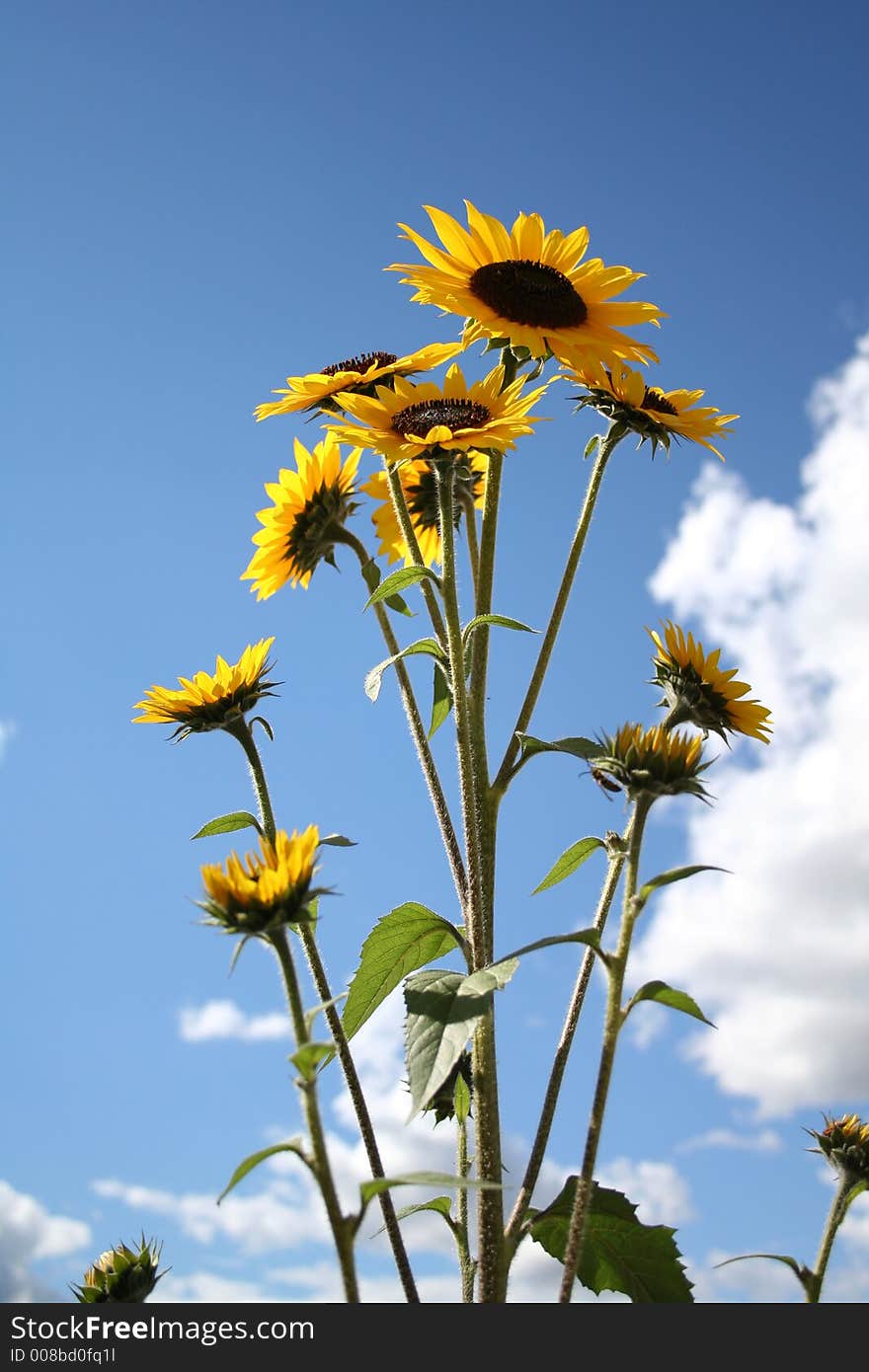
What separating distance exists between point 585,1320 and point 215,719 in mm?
1440

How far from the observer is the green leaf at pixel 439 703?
10.0 ft

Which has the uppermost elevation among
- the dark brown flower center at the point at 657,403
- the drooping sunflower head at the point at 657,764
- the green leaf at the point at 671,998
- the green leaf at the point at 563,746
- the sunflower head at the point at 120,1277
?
the dark brown flower center at the point at 657,403

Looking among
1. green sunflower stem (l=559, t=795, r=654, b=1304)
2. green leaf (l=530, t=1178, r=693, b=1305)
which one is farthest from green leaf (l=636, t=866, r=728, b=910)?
green leaf (l=530, t=1178, r=693, b=1305)

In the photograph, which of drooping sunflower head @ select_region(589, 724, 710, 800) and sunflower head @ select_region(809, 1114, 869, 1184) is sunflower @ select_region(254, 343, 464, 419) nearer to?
drooping sunflower head @ select_region(589, 724, 710, 800)

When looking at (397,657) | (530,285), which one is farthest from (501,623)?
(530,285)

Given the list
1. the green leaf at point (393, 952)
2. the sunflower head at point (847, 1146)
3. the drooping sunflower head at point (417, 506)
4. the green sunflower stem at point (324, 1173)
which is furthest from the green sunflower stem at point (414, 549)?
the sunflower head at point (847, 1146)

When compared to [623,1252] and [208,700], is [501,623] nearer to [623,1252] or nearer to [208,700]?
[208,700]

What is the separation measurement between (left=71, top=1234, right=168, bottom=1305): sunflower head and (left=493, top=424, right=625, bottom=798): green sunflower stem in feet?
3.97

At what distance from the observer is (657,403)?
3.19 meters

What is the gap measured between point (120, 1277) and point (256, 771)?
3.49 ft

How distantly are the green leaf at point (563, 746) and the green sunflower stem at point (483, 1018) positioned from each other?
0.12 metres

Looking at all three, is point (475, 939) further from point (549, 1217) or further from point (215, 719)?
point (215, 719)

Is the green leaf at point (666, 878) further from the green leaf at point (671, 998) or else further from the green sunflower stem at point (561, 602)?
the green sunflower stem at point (561, 602)

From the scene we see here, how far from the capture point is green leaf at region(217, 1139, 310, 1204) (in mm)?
1837
